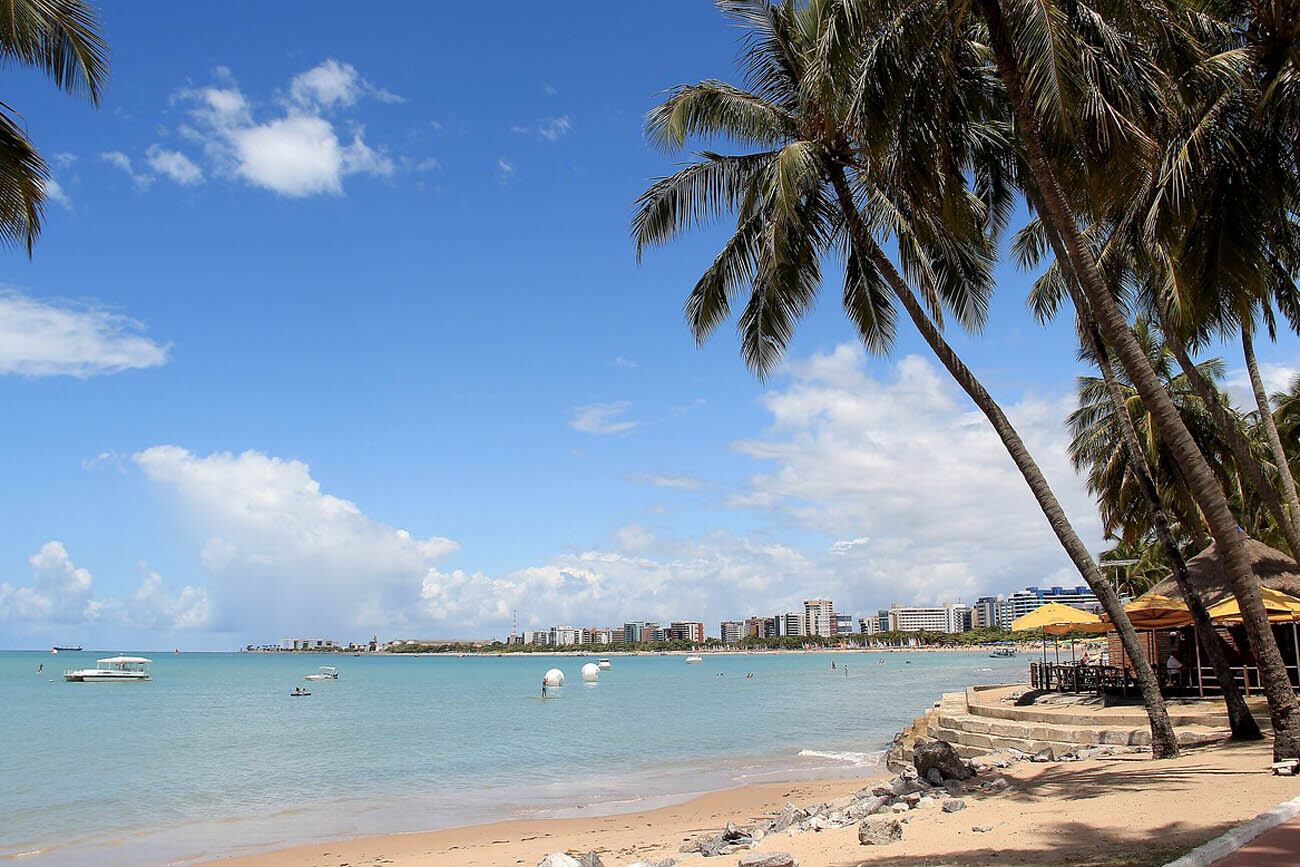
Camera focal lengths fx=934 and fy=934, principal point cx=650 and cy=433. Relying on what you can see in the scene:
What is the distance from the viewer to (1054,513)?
11.7 m

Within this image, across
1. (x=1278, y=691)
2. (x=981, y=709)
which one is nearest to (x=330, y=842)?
(x=981, y=709)

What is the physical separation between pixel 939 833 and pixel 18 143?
36.1ft

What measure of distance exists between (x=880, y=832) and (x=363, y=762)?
2332 cm

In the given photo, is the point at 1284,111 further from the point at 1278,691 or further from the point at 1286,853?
the point at 1286,853

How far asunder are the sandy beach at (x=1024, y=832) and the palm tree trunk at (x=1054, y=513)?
562mm

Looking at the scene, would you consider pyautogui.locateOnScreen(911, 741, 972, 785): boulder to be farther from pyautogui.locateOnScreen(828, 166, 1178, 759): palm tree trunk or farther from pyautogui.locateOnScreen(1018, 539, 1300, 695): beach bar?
pyautogui.locateOnScreen(1018, 539, 1300, 695): beach bar

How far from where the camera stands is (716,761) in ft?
89.7

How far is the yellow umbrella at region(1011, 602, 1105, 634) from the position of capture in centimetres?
2178

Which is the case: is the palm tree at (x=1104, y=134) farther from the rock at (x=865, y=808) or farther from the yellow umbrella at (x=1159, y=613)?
the yellow umbrella at (x=1159, y=613)

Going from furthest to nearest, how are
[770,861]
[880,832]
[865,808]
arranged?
1. [865,808]
2. [880,832]
3. [770,861]

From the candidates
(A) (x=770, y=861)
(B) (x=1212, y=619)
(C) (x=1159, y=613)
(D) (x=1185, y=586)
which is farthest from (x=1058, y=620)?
(A) (x=770, y=861)

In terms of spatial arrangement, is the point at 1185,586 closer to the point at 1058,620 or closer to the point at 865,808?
the point at 865,808

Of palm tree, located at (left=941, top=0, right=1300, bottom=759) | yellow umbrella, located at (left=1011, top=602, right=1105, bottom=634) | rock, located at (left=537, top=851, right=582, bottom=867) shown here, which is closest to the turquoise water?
yellow umbrella, located at (left=1011, top=602, right=1105, bottom=634)

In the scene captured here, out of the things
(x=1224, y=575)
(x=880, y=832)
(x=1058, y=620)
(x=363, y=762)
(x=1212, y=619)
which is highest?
(x=1224, y=575)
